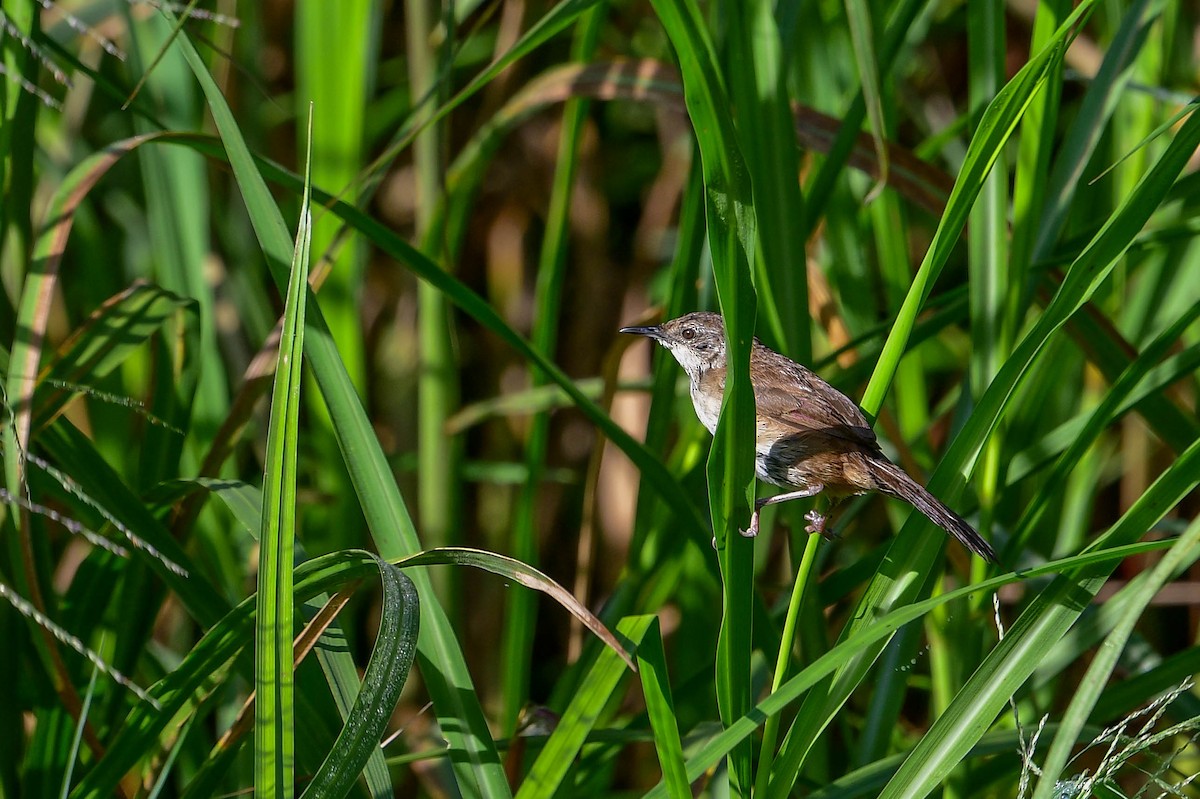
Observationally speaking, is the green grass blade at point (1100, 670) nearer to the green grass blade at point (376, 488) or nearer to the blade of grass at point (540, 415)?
the green grass blade at point (376, 488)

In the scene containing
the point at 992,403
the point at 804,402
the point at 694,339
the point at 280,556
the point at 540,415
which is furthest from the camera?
the point at 540,415

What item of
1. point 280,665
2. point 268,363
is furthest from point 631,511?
point 280,665

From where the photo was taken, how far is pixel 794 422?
2480mm

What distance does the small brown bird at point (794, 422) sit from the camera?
2.24 meters

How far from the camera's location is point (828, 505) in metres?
2.55

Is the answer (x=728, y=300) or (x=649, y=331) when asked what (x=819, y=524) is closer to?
(x=728, y=300)

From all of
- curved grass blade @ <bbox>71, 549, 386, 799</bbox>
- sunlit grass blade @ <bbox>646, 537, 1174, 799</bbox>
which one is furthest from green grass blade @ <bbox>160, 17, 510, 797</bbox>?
sunlit grass blade @ <bbox>646, 537, 1174, 799</bbox>

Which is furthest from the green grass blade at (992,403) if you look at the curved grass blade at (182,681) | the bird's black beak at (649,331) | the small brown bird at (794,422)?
the bird's black beak at (649,331)

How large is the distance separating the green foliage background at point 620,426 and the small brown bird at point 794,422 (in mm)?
71

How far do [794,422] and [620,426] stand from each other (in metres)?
0.43

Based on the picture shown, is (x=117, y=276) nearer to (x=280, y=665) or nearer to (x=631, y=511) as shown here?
(x=631, y=511)

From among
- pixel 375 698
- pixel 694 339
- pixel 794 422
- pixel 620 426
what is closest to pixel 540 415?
pixel 620 426

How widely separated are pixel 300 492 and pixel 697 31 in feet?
7.12

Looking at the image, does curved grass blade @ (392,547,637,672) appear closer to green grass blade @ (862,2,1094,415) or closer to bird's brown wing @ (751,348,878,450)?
green grass blade @ (862,2,1094,415)
